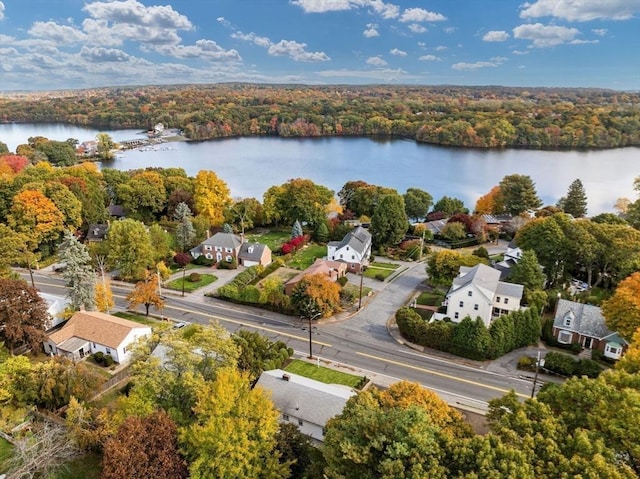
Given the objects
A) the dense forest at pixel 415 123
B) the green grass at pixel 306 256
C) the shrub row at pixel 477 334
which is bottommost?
the green grass at pixel 306 256

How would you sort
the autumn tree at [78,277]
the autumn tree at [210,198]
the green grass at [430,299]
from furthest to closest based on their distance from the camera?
the autumn tree at [210,198] < the green grass at [430,299] < the autumn tree at [78,277]

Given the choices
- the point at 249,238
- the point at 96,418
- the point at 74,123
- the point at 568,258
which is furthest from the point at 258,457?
the point at 74,123

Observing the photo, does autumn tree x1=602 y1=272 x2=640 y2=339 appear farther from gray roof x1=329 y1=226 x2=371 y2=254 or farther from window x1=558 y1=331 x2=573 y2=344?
gray roof x1=329 y1=226 x2=371 y2=254

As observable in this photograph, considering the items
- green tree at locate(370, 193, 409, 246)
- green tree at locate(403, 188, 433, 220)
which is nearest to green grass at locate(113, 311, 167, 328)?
green tree at locate(370, 193, 409, 246)

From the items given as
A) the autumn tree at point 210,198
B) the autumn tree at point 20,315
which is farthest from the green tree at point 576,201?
the autumn tree at point 20,315

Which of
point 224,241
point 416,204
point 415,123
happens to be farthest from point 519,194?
point 415,123

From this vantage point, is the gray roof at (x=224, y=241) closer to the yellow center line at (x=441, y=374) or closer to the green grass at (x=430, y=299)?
the green grass at (x=430, y=299)
